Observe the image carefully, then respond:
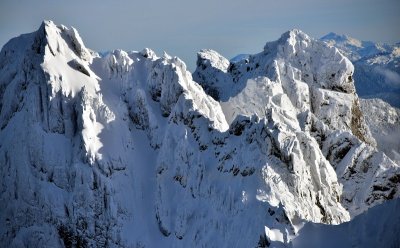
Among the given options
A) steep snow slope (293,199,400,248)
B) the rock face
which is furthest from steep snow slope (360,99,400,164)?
steep snow slope (293,199,400,248)

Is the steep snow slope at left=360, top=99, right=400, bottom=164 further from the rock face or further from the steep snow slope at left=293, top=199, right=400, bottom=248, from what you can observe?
the steep snow slope at left=293, top=199, right=400, bottom=248

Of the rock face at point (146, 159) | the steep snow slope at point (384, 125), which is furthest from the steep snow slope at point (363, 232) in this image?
the steep snow slope at point (384, 125)

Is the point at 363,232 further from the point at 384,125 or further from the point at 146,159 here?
the point at 384,125

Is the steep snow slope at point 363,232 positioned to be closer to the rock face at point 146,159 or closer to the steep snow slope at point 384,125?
the rock face at point 146,159

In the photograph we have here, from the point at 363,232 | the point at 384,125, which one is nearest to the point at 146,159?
the point at 363,232

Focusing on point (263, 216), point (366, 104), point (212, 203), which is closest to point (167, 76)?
point (212, 203)
